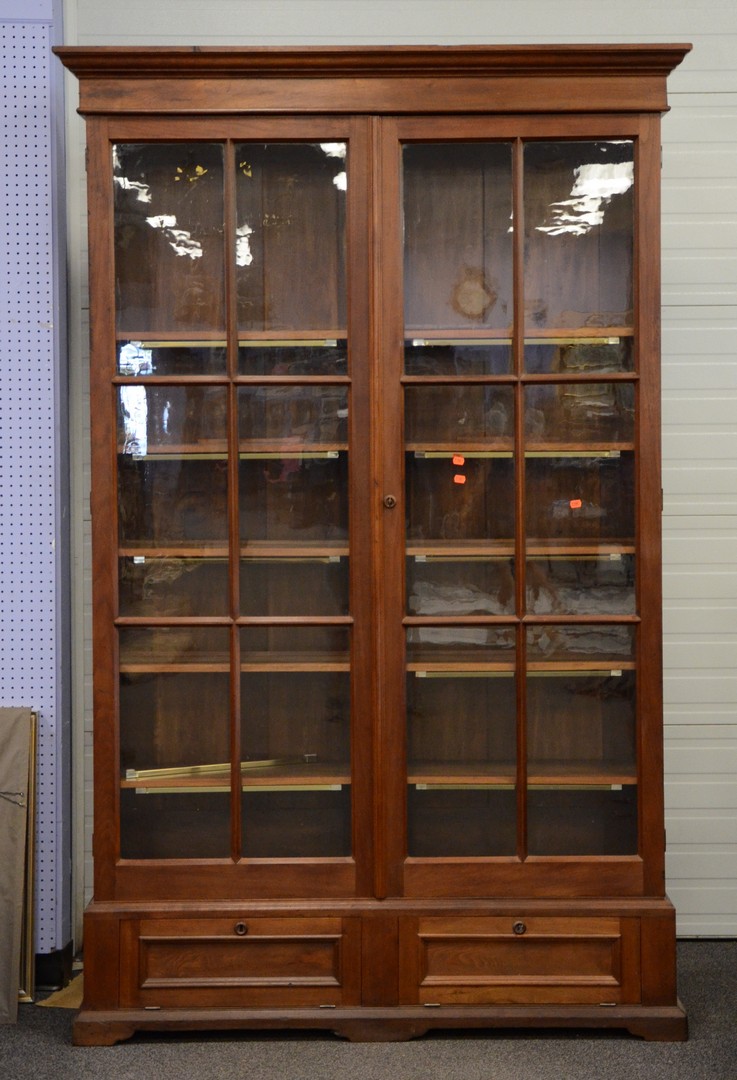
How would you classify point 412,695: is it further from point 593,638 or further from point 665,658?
point 665,658

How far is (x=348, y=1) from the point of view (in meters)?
3.15

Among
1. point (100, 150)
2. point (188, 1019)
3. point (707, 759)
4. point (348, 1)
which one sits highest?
point (348, 1)

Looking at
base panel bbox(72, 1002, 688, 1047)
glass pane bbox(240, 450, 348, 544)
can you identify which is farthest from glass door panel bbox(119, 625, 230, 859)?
base panel bbox(72, 1002, 688, 1047)

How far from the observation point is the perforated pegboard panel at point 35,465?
2918 millimetres

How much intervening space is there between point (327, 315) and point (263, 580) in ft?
2.58

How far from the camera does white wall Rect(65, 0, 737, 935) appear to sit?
3143 mm

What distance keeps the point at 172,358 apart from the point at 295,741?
3.82 ft

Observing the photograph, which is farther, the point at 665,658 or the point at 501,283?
the point at 665,658

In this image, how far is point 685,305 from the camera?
3.17m

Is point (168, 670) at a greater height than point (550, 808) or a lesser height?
greater

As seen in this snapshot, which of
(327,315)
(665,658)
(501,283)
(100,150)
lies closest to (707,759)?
(665,658)

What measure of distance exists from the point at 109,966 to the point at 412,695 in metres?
1.13

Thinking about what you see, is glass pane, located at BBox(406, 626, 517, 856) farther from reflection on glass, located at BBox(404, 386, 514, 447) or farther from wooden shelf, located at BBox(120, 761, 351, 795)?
reflection on glass, located at BBox(404, 386, 514, 447)

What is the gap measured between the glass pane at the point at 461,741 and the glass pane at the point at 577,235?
3.15 feet
